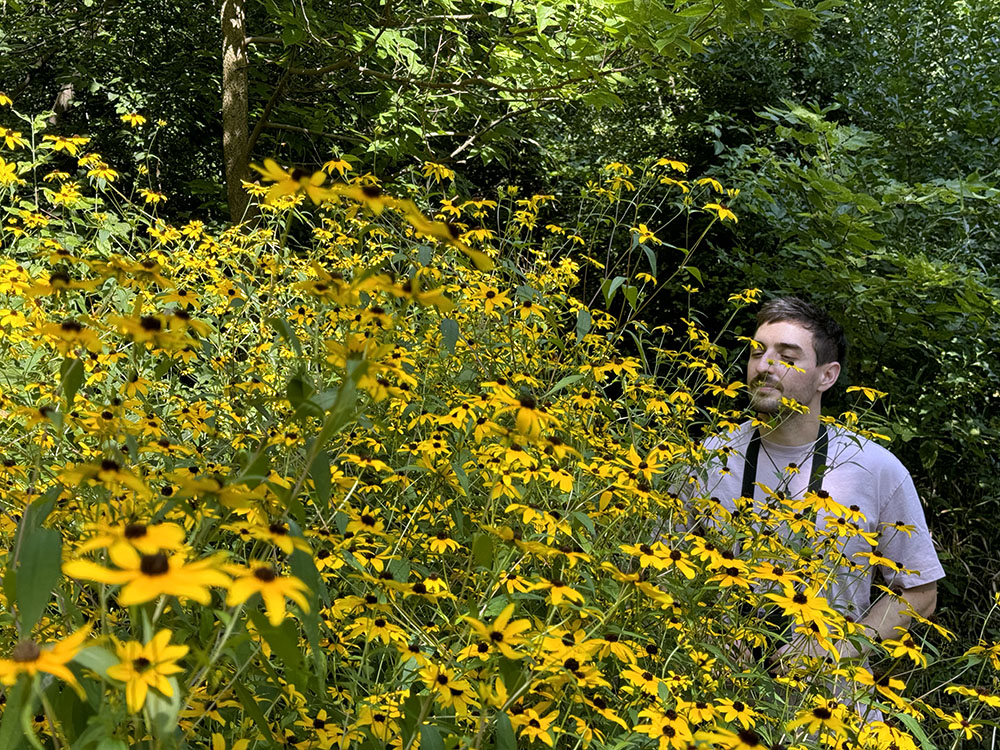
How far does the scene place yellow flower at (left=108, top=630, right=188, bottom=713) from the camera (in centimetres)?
62

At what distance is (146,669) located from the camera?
2.13ft

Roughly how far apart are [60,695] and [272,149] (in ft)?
14.0

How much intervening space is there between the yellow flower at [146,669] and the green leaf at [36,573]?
0.08 meters

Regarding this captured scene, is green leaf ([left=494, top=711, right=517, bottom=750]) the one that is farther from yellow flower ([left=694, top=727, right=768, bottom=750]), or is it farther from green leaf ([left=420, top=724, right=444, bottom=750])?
yellow flower ([left=694, top=727, right=768, bottom=750])

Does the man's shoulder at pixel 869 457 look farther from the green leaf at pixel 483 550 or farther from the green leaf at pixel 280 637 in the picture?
the green leaf at pixel 280 637

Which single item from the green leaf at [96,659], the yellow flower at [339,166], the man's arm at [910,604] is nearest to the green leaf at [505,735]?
the green leaf at [96,659]

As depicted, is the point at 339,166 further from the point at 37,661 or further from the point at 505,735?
the point at 37,661

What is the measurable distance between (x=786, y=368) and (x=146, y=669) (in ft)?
7.00

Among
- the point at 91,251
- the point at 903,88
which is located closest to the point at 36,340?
the point at 91,251

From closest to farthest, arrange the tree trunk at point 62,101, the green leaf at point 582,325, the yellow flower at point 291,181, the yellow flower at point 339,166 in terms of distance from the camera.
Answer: the yellow flower at point 291,181 < the yellow flower at point 339,166 < the green leaf at point 582,325 < the tree trunk at point 62,101

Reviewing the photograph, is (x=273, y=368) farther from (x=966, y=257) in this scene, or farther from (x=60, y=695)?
(x=966, y=257)

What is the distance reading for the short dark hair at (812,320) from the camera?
2.59m

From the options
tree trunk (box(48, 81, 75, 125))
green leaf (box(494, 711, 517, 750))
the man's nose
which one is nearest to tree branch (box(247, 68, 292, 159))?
tree trunk (box(48, 81, 75, 125))

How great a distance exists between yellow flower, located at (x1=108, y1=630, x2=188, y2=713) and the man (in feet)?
5.72
